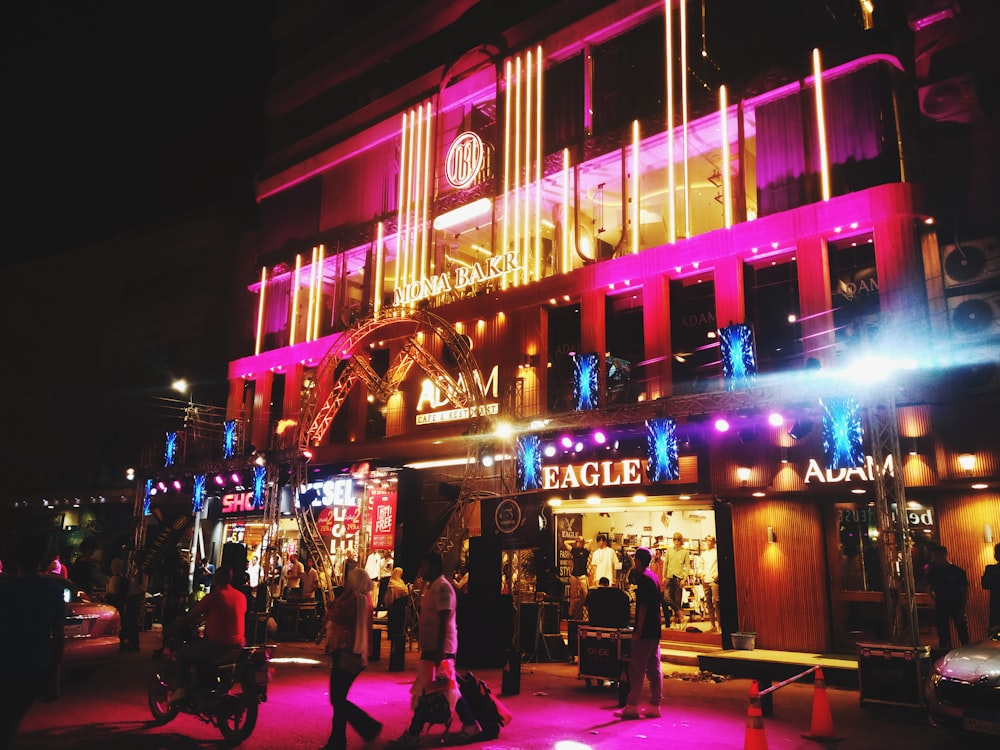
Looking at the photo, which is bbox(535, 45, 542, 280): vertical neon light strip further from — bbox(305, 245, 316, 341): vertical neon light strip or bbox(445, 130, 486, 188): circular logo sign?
bbox(305, 245, 316, 341): vertical neon light strip

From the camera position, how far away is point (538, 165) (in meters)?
20.9

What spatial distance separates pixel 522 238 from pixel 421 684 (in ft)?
49.2

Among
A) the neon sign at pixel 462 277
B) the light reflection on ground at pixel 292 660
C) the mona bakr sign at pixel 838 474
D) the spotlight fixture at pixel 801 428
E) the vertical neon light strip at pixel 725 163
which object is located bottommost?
the light reflection on ground at pixel 292 660

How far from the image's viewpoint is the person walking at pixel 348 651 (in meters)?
7.29

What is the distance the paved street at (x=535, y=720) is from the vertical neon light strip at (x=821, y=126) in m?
10.1

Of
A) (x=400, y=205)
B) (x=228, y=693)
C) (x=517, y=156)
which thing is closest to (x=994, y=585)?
(x=228, y=693)

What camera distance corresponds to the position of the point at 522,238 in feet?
69.3

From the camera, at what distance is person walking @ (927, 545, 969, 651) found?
38.2 ft

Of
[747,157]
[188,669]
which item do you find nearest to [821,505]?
[747,157]

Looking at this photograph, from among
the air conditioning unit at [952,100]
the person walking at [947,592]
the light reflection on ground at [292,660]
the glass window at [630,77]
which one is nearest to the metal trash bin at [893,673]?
the person walking at [947,592]

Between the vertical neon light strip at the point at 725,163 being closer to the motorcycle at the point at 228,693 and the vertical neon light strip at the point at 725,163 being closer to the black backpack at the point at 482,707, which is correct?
the black backpack at the point at 482,707

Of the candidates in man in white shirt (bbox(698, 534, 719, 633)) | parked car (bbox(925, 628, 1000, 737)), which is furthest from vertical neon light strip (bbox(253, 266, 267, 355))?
parked car (bbox(925, 628, 1000, 737))

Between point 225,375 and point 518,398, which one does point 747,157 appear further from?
point 225,375

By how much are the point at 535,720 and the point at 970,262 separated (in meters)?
12.0
